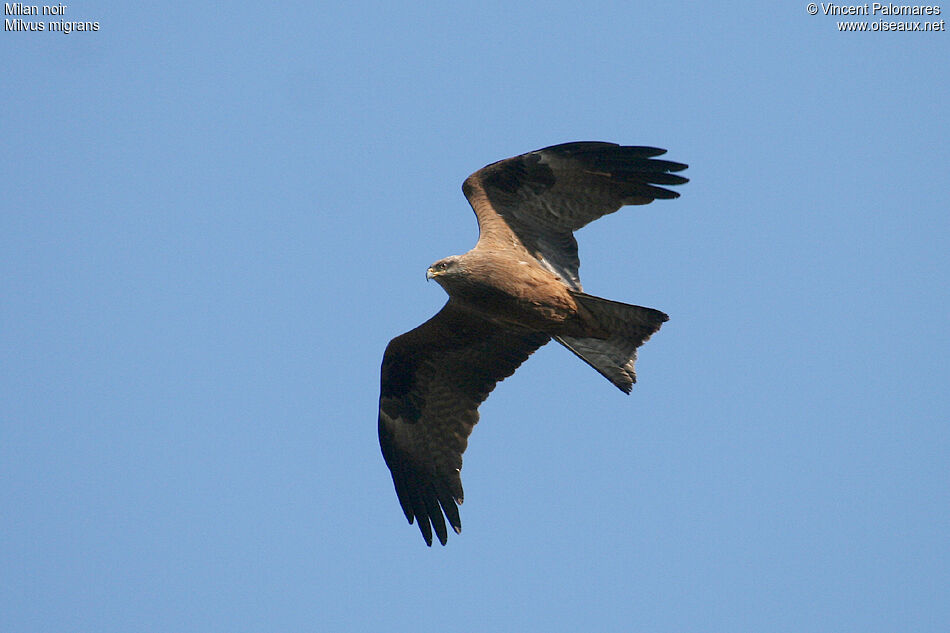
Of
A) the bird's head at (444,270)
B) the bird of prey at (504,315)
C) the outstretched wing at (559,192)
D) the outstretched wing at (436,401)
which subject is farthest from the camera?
the outstretched wing at (436,401)

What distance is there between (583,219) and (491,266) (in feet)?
3.85

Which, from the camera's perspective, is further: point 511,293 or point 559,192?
point 559,192

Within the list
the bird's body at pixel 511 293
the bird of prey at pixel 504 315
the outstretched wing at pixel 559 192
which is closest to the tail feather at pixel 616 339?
the bird of prey at pixel 504 315

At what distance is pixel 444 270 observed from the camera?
35.8ft

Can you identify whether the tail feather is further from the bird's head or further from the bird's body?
the bird's head

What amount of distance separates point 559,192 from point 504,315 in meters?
1.33

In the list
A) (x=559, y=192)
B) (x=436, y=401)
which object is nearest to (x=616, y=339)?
(x=559, y=192)

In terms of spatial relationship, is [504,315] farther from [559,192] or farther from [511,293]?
[559,192]

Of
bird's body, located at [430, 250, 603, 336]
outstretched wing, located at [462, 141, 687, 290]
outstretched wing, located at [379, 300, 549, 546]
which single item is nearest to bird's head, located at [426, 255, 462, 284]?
bird's body, located at [430, 250, 603, 336]

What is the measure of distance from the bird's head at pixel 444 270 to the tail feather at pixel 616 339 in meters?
1.08

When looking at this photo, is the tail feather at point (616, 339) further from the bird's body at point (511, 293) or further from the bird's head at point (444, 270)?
the bird's head at point (444, 270)

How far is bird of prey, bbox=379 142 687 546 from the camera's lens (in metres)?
11.0

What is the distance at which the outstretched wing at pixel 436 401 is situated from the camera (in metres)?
11.9

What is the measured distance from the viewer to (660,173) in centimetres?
1118
